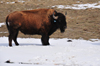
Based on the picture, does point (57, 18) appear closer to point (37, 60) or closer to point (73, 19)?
point (37, 60)

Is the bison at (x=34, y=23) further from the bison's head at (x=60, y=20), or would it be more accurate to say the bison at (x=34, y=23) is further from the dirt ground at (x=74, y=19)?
the dirt ground at (x=74, y=19)

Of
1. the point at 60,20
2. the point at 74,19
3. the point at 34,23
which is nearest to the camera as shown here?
the point at 34,23

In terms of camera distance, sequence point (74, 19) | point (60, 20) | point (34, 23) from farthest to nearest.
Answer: point (74, 19), point (60, 20), point (34, 23)

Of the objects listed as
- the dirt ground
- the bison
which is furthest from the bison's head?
the dirt ground

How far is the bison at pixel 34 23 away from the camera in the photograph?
12.5 m

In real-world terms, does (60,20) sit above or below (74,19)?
above

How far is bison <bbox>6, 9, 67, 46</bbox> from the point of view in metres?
12.5

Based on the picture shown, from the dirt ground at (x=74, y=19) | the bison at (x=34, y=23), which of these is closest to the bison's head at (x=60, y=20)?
the bison at (x=34, y=23)

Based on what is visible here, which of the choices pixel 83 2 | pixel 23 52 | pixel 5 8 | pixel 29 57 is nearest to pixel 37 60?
pixel 29 57

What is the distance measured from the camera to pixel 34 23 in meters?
12.8

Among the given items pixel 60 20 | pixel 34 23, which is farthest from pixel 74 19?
pixel 34 23

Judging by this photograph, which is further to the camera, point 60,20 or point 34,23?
point 60,20

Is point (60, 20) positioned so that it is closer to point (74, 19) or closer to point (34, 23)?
point (34, 23)

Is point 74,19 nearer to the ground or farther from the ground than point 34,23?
nearer to the ground
